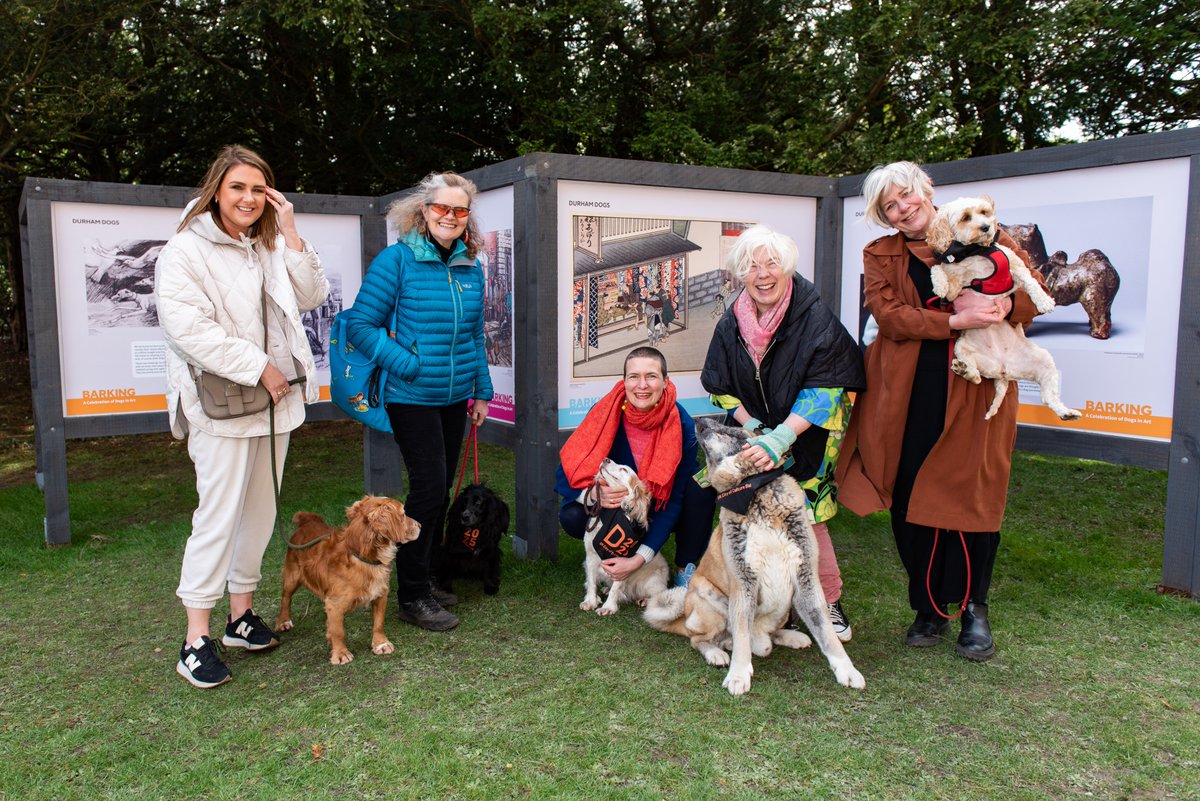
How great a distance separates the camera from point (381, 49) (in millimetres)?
11375

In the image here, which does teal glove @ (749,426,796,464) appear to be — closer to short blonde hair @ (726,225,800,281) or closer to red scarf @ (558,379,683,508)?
short blonde hair @ (726,225,800,281)

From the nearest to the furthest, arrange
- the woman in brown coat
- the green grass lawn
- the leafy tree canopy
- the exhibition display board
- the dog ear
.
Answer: the green grass lawn, the dog ear, the woman in brown coat, the exhibition display board, the leafy tree canopy

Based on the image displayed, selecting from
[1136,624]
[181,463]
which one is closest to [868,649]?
[1136,624]

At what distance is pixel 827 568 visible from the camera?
4117 millimetres

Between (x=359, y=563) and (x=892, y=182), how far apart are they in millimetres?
2982

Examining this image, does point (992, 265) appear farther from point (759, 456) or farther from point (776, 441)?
point (759, 456)

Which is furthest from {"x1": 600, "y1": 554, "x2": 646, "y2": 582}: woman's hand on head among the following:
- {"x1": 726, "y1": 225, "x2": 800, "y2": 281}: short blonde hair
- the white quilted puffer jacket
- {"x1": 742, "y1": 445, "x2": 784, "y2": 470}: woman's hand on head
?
the white quilted puffer jacket

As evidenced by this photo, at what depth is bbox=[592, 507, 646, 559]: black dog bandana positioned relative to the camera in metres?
4.36

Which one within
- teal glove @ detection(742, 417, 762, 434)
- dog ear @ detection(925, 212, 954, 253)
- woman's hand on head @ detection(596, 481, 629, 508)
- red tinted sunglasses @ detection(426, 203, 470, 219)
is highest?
red tinted sunglasses @ detection(426, 203, 470, 219)

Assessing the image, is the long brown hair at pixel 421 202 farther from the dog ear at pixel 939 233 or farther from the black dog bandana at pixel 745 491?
the dog ear at pixel 939 233

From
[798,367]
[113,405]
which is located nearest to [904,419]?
[798,367]

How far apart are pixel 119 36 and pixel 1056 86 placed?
39.1 ft

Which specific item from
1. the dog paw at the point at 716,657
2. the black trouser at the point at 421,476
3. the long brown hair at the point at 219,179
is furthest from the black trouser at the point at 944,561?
the long brown hair at the point at 219,179

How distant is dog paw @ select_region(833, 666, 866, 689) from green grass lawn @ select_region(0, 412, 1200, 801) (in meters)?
0.04
